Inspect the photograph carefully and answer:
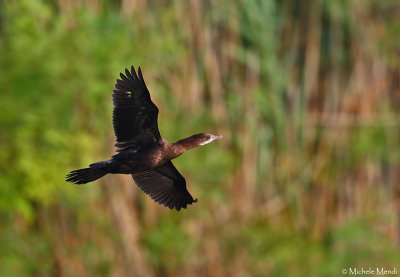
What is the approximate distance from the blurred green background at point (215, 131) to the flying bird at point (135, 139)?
4670 mm

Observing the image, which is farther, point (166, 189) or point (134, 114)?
point (166, 189)

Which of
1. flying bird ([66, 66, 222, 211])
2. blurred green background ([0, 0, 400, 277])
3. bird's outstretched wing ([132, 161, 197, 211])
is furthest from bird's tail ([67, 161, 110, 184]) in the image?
blurred green background ([0, 0, 400, 277])

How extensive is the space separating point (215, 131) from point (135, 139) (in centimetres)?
682

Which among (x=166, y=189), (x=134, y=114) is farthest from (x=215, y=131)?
(x=134, y=114)

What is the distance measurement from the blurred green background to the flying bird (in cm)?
467

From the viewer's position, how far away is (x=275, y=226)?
13.0 metres

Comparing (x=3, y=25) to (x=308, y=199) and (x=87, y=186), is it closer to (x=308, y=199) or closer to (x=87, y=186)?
(x=87, y=186)

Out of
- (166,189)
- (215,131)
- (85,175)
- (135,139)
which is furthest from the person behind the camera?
Answer: (215,131)

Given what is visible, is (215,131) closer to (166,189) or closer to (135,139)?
(166,189)

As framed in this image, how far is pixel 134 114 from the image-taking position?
531 centimetres

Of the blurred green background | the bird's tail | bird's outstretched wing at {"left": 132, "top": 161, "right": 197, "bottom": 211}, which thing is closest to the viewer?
the bird's tail

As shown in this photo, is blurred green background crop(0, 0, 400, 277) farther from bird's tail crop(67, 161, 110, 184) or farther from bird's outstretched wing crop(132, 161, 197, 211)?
bird's tail crop(67, 161, 110, 184)

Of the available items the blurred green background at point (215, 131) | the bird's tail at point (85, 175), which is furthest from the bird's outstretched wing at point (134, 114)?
the blurred green background at point (215, 131)

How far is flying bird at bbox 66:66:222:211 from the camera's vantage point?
5.03 metres
